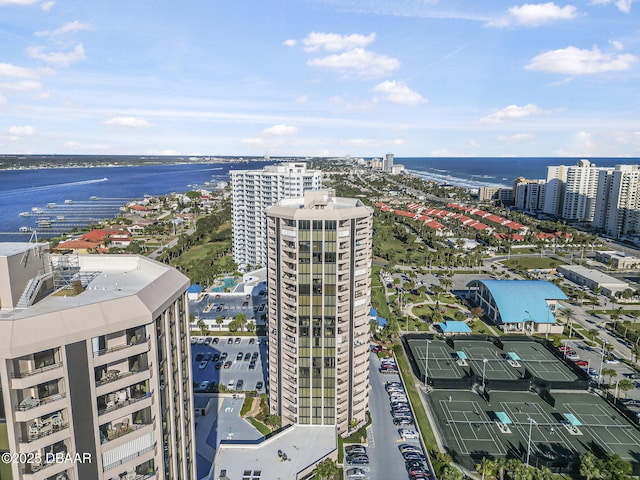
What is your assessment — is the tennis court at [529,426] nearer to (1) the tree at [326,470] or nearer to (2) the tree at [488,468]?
(2) the tree at [488,468]

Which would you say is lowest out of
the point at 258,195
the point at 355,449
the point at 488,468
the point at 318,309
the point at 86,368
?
the point at 355,449

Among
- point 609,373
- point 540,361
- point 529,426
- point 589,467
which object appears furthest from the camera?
point 540,361

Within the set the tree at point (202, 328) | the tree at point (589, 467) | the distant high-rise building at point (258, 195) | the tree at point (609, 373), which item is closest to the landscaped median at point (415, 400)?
the tree at point (589, 467)

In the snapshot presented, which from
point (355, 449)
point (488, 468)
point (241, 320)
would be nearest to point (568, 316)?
point (488, 468)

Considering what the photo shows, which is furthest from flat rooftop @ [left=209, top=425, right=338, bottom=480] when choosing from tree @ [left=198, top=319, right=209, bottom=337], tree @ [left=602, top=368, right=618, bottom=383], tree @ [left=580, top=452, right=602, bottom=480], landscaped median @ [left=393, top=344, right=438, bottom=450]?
tree @ [left=602, top=368, right=618, bottom=383]

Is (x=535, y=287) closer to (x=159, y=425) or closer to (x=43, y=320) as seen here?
(x=159, y=425)

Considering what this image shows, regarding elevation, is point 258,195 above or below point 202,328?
above

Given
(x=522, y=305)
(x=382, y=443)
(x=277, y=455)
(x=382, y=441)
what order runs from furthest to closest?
1. (x=522, y=305)
2. (x=382, y=441)
3. (x=382, y=443)
4. (x=277, y=455)

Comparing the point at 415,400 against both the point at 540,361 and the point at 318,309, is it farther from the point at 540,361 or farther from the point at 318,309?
the point at 540,361
